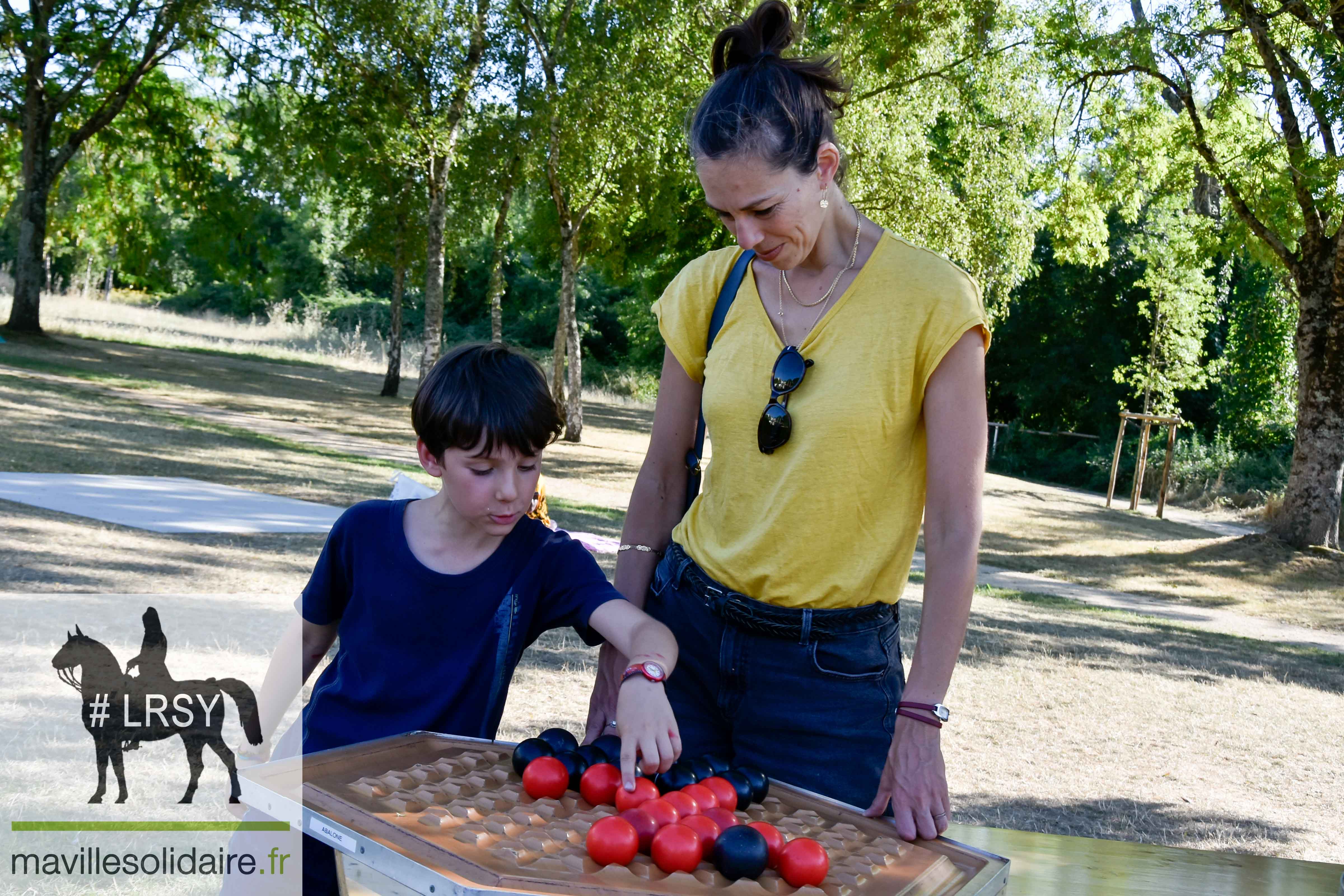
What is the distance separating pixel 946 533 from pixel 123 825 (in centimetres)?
236

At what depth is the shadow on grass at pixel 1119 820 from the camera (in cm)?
479

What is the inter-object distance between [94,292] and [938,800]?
53.1 m

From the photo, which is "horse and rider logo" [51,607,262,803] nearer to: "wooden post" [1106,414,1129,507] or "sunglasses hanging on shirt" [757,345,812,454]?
"sunglasses hanging on shirt" [757,345,812,454]

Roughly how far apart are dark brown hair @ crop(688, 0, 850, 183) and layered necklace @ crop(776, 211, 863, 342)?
0.16 meters

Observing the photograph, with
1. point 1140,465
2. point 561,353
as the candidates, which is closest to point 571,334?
point 561,353

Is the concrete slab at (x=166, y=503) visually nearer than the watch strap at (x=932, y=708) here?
No

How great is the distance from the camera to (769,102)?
77.3 inches

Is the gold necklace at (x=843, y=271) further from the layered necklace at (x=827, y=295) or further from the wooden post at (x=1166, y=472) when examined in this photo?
the wooden post at (x=1166, y=472)

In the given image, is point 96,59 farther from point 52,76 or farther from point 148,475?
point 148,475

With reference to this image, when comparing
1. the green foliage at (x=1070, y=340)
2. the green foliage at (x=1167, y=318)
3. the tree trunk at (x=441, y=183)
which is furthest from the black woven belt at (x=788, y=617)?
the green foliage at (x=1070, y=340)

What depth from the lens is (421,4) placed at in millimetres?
16453

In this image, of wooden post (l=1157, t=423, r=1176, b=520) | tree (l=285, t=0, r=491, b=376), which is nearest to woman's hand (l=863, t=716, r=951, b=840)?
tree (l=285, t=0, r=491, b=376)

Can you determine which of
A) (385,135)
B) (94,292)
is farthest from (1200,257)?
(94,292)

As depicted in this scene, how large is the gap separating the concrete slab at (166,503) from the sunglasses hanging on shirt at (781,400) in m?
6.84
